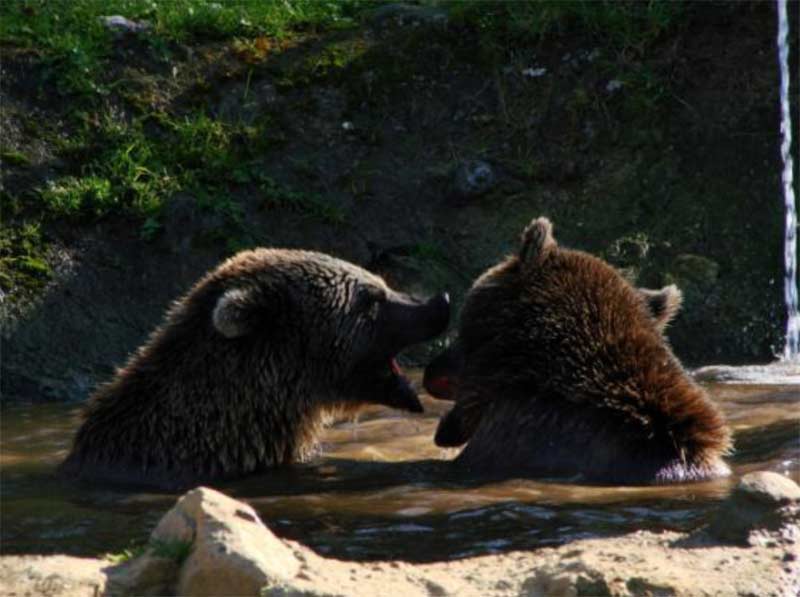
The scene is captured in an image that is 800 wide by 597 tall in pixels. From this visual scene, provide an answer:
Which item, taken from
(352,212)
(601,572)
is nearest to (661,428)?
(601,572)

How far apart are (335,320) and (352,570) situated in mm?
2807

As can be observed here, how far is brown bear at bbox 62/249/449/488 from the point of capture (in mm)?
7523

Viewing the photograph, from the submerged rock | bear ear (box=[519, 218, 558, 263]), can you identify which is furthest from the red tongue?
the submerged rock

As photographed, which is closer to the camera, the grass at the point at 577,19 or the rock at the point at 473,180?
the rock at the point at 473,180

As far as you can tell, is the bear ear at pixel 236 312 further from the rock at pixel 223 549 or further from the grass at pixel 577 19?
the grass at pixel 577 19

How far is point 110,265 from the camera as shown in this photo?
35.0ft

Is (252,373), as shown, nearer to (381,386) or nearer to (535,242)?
(381,386)

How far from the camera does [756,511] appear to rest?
17.7ft

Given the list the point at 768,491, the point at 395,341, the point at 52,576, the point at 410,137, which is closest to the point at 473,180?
the point at 410,137

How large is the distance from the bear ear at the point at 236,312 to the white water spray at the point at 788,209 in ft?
13.2

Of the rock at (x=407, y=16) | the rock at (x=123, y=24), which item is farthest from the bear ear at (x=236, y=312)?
the rock at (x=407, y=16)

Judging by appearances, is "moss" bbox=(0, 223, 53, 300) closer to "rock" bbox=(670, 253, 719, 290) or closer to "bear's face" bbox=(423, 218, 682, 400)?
"bear's face" bbox=(423, 218, 682, 400)

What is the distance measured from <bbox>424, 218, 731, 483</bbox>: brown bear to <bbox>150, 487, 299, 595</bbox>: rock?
7.69 ft

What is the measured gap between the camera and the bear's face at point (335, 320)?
7703 mm
